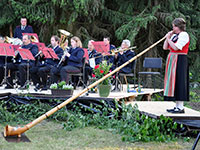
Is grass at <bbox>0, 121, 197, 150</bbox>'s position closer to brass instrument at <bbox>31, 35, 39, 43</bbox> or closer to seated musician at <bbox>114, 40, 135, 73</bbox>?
seated musician at <bbox>114, 40, 135, 73</bbox>

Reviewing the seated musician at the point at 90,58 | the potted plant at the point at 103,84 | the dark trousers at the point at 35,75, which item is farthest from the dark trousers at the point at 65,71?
the potted plant at the point at 103,84

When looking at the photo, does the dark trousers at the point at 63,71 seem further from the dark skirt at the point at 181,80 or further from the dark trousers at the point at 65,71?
the dark skirt at the point at 181,80

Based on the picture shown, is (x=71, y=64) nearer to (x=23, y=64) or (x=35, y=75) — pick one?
(x=35, y=75)

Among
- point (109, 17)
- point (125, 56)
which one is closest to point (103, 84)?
point (125, 56)

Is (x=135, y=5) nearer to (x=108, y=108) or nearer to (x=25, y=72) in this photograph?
(x=25, y=72)

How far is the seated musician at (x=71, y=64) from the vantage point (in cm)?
738

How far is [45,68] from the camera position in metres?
7.73

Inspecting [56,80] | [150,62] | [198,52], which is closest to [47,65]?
[56,80]

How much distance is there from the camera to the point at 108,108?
564 centimetres

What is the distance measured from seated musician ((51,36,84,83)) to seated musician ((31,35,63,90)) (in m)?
0.20

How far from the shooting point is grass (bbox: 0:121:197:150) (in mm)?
4266

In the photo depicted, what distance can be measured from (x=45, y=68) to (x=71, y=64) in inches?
24.2

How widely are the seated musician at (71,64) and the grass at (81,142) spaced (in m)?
2.29

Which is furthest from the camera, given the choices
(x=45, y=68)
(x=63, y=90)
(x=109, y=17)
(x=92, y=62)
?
(x=109, y=17)
